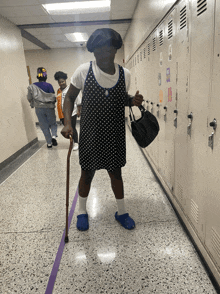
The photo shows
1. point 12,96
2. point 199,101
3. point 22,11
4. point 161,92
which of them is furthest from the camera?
point 12,96

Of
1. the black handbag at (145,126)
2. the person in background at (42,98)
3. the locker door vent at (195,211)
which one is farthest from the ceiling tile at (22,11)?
the locker door vent at (195,211)

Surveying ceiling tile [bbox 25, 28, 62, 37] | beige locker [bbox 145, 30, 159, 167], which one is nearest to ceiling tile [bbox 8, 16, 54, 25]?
ceiling tile [bbox 25, 28, 62, 37]

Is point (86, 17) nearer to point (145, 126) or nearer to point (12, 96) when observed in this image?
point (12, 96)

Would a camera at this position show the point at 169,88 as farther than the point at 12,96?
No

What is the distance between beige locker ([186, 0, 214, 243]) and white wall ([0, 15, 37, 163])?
318 cm

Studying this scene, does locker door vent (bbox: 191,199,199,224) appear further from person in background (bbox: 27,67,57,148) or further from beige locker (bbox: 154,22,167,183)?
person in background (bbox: 27,67,57,148)

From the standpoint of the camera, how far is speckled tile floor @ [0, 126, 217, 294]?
1322mm

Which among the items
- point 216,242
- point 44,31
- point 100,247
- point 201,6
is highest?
point 44,31

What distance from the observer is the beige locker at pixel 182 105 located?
5.07 feet

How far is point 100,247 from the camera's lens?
162 cm

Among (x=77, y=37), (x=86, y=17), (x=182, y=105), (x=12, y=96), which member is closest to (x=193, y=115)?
(x=182, y=105)

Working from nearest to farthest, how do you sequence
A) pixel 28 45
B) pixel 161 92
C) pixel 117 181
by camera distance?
pixel 117 181
pixel 161 92
pixel 28 45

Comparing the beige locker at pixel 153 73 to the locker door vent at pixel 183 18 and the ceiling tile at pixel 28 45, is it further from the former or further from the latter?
the ceiling tile at pixel 28 45

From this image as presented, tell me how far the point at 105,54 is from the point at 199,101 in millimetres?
713
